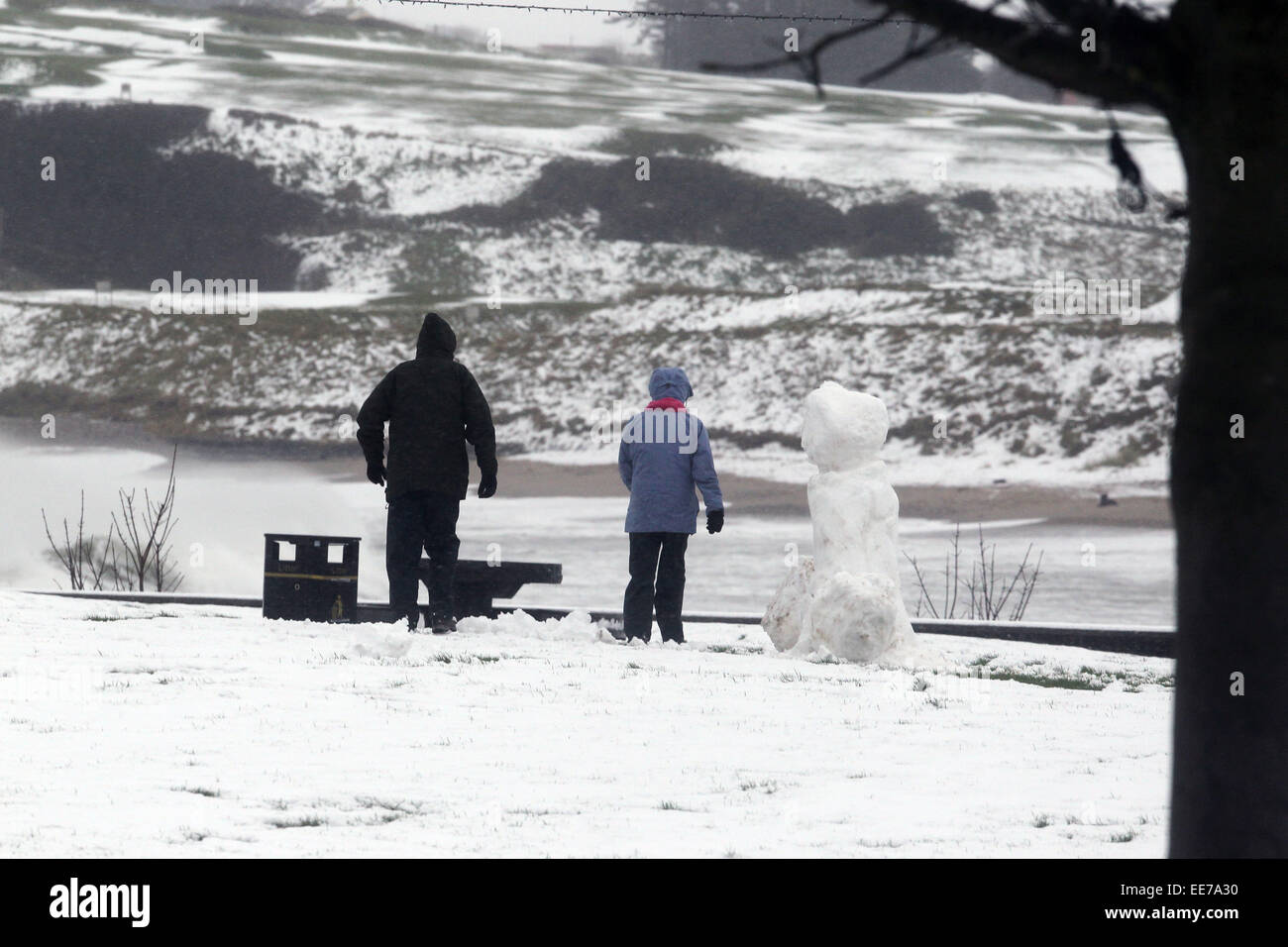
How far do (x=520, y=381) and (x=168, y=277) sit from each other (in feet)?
55.1

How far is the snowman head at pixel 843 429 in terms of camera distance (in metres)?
9.05

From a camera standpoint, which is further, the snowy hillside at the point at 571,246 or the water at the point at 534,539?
the snowy hillside at the point at 571,246

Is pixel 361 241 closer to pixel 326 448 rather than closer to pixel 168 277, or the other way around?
pixel 168 277

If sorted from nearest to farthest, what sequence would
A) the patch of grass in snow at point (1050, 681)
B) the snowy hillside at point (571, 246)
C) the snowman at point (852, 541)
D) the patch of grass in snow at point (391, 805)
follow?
the patch of grass in snow at point (391, 805) → the patch of grass in snow at point (1050, 681) → the snowman at point (852, 541) → the snowy hillside at point (571, 246)

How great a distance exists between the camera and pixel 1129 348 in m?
29.3

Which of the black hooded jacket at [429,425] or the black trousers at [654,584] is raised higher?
the black hooded jacket at [429,425]

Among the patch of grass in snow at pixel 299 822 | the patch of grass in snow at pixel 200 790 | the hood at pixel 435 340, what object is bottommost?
the patch of grass in snow at pixel 200 790

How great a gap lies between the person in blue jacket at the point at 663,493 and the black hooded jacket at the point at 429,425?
0.85 meters

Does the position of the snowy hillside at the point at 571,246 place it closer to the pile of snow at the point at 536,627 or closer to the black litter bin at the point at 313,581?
the pile of snow at the point at 536,627

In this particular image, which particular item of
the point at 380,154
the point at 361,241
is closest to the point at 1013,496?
the point at 361,241

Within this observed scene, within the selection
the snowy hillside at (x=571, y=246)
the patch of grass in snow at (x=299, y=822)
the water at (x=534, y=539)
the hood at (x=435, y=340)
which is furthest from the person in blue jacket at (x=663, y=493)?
the snowy hillside at (x=571, y=246)

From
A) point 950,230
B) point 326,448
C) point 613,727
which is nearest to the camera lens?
point 613,727

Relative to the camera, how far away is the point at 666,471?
9547 millimetres

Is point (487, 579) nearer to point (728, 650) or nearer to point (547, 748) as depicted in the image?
point (728, 650)
